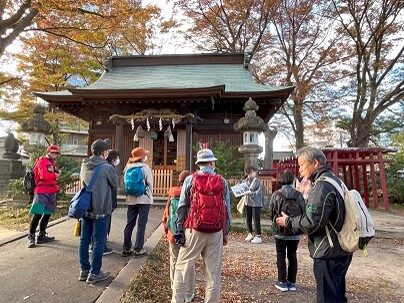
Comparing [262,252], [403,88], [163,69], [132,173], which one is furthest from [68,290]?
[403,88]

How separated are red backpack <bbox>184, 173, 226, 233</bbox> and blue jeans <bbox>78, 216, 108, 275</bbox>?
4.53 feet

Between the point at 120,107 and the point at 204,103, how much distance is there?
3.73 m

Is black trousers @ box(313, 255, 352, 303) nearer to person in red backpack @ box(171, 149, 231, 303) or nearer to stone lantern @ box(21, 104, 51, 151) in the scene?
person in red backpack @ box(171, 149, 231, 303)

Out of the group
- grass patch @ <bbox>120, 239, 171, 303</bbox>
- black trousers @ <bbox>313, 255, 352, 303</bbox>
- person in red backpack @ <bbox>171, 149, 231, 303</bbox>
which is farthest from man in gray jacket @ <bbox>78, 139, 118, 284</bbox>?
black trousers @ <bbox>313, 255, 352, 303</bbox>

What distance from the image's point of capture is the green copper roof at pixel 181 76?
46.2 ft

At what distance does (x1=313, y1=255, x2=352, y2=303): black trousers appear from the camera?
8.92 ft

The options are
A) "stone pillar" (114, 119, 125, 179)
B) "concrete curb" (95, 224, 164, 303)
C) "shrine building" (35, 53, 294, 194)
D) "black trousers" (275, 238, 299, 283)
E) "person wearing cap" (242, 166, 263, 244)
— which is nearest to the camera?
"concrete curb" (95, 224, 164, 303)

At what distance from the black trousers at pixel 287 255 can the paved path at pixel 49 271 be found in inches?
92.4

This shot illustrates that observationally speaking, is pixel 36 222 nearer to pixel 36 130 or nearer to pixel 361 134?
pixel 36 130

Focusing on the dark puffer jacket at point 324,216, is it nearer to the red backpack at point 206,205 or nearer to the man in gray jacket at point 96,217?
the red backpack at point 206,205

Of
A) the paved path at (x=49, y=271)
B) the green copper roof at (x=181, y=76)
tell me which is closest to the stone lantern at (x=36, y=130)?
the green copper roof at (x=181, y=76)

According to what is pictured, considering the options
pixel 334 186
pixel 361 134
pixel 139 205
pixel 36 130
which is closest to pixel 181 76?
pixel 36 130

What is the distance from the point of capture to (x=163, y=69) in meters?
17.0

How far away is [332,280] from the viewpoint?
2727mm
